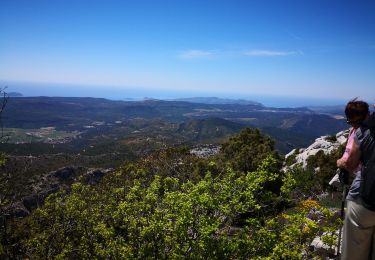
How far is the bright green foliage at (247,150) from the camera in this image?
131ft

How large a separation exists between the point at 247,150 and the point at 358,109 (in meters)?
37.6

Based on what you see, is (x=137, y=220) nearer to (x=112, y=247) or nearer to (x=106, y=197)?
(x=112, y=247)

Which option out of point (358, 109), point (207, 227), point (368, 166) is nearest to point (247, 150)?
point (207, 227)

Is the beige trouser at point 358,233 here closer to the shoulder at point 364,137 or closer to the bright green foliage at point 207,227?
the shoulder at point 364,137

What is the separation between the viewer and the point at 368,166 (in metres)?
5.98

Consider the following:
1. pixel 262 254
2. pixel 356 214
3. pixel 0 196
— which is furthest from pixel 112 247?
pixel 356 214

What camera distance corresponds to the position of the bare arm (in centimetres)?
638

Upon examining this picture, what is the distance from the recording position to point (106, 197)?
722 inches

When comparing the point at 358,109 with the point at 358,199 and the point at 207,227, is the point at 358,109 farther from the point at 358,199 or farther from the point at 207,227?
the point at 207,227

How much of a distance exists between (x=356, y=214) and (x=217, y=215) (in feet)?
18.8

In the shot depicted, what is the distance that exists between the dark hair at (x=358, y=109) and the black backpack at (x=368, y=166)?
0.40 m

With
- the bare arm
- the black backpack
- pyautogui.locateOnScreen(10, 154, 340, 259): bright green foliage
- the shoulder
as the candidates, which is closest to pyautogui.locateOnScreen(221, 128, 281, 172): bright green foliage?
pyautogui.locateOnScreen(10, 154, 340, 259): bright green foliage

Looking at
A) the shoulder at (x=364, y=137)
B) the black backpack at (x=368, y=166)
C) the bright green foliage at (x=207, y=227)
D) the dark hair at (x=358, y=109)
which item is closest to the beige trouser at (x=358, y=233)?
the black backpack at (x=368, y=166)

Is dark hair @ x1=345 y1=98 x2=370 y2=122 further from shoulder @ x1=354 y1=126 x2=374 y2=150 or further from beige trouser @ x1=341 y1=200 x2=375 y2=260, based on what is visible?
beige trouser @ x1=341 y1=200 x2=375 y2=260
